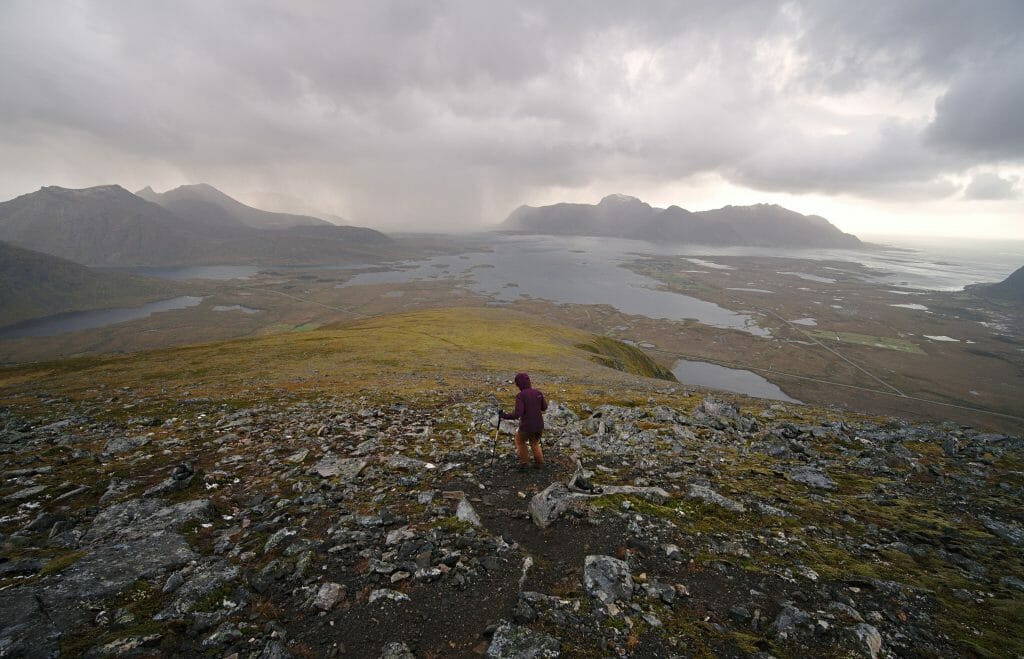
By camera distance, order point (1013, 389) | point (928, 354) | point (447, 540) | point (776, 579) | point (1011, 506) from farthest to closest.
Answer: point (928, 354) < point (1013, 389) < point (1011, 506) < point (447, 540) < point (776, 579)

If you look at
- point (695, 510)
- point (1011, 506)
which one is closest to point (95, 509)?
point (695, 510)

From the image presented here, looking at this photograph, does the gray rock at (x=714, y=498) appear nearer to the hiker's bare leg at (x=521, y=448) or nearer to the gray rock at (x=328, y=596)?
the hiker's bare leg at (x=521, y=448)

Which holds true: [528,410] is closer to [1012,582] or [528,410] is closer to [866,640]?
[866,640]

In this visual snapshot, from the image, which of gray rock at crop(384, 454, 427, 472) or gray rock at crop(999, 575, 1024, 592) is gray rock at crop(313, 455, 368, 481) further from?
gray rock at crop(999, 575, 1024, 592)

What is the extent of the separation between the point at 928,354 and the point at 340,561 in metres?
236

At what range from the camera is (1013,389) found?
13012cm

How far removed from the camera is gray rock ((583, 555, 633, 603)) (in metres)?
7.93

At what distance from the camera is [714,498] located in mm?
12180

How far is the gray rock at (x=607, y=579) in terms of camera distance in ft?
26.0

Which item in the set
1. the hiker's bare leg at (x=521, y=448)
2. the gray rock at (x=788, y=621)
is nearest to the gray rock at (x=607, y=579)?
the gray rock at (x=788, y=621)

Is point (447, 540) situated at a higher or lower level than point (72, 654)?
lower

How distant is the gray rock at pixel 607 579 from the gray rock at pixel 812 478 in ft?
31.6

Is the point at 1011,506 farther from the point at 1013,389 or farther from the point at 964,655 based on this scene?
the point at 1013,389

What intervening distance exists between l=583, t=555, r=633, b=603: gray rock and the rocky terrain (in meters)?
0.05
